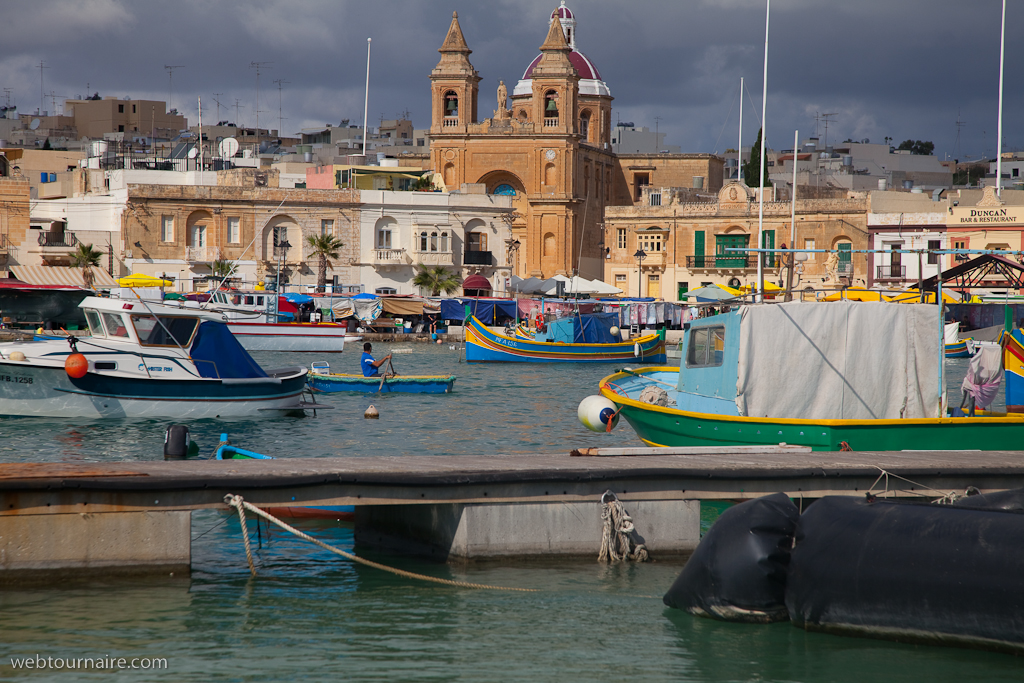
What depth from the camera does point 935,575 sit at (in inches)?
320

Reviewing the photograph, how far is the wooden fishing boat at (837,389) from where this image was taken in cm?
1375

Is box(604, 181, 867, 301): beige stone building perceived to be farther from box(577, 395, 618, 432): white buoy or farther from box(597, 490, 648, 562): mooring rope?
box(597, 490, 648, 562): mooring rope

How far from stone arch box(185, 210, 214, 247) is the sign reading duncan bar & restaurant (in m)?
A: 43.0

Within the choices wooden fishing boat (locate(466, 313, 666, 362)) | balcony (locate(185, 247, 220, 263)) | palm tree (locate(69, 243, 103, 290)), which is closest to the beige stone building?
wooden fishing boat (locate(466, 313, 666, 362))

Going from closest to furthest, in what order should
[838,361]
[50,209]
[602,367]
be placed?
[838,361], [602,367], [50,209]

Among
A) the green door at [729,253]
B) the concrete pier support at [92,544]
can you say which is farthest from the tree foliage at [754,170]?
the concrete pier support at [92,544]

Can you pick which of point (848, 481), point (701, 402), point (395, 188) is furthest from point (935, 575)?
point (395, 188)

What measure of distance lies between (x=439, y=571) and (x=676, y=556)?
2459mm

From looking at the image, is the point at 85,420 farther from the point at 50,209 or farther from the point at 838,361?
the point at 50,209

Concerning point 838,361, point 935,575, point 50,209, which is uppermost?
point 50,209

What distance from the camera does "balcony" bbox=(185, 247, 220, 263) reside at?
Answer: 62406mm

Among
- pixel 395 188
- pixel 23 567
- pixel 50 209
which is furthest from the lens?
pixel 395 188

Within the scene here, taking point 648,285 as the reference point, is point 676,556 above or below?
below

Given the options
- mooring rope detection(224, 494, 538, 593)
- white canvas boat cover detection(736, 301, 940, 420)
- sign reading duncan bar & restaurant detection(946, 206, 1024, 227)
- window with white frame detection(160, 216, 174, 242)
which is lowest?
mooring rope detection(224, 494, 538, 593)
